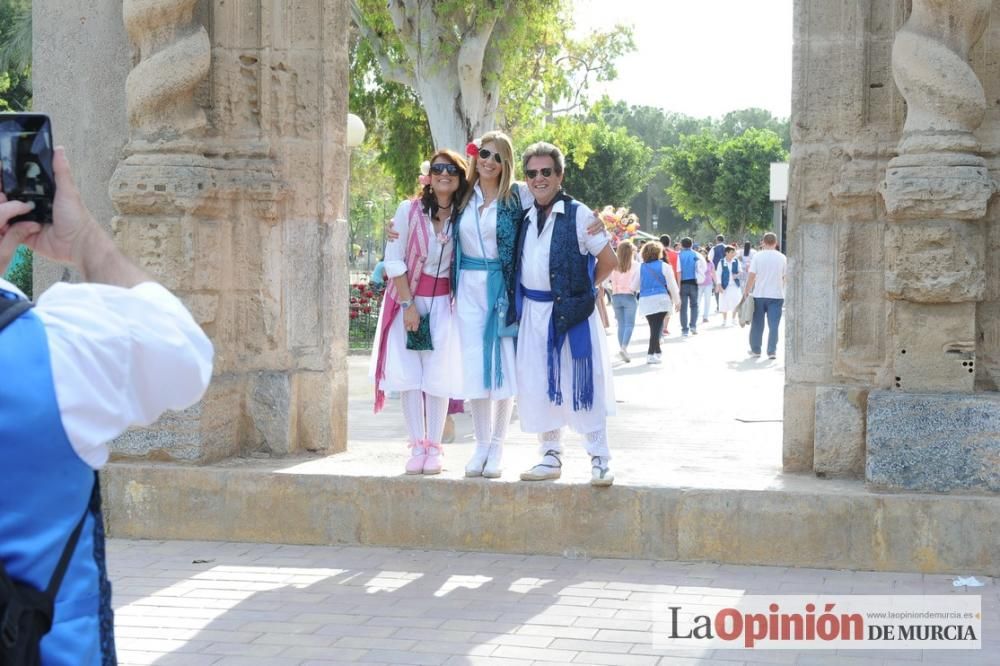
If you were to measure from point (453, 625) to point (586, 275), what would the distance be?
2058 mm

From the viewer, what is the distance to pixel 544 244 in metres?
7.11

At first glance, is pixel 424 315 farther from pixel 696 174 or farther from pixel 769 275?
pixel 696 174

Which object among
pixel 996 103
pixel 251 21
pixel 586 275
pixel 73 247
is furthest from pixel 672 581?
pixel 73 247

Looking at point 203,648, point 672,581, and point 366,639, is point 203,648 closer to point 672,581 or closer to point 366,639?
point 366,639

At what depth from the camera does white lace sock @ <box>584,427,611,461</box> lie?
698 centimetres

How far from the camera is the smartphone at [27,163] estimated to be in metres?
2.33

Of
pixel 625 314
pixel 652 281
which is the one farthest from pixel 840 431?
pixel 625 314

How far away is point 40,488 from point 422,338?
5396mm

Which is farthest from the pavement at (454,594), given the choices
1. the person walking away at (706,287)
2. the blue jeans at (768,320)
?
the person walking away at (706,287)

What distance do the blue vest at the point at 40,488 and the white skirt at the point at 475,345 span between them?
5.12 m

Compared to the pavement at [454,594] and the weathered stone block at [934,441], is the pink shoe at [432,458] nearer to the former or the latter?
the pavement at [454,594]

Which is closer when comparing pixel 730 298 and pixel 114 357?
pixel 114 357

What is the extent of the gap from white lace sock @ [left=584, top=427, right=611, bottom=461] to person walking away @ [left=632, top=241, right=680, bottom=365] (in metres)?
10.3

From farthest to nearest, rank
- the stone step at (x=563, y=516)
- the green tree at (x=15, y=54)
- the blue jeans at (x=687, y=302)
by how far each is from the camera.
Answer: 1. the green tree at (x=15, y=54)
2. the blue jeans at (x=687, y=302)
3. the stone step at (x=563, y=516)
